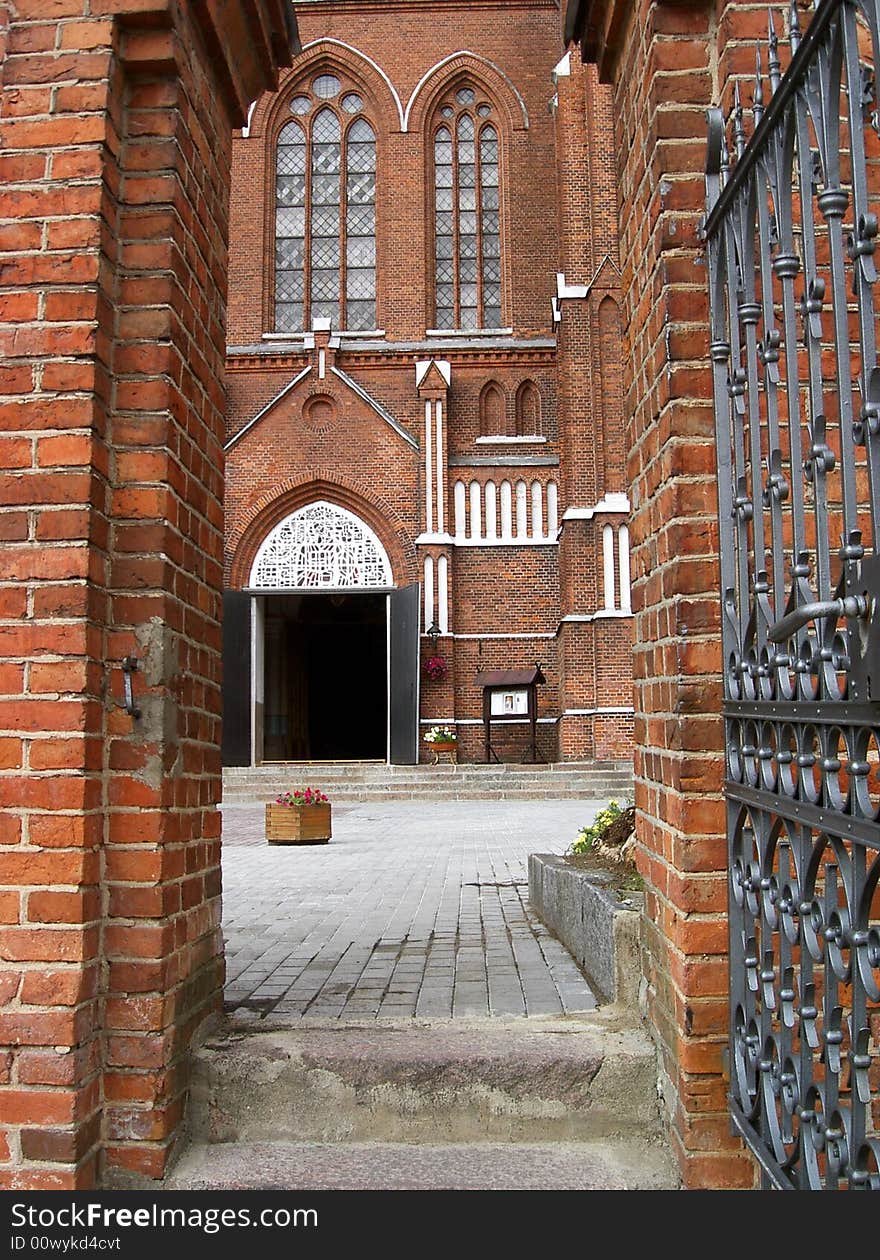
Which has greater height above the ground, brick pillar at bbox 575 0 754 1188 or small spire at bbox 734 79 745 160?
small spire at bbox 734 79 745 160

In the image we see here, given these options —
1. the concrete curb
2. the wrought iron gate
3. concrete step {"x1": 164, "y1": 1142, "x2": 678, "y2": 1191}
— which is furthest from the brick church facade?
the wrought iron gate

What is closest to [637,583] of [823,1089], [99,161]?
[823,1089]

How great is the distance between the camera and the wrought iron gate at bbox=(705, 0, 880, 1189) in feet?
5.06

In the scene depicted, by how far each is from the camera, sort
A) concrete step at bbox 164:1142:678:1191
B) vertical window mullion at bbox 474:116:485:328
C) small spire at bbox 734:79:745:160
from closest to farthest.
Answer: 1. small spire at bbox 734:79:745:160
2. concrete step at bbox 164:1142:678:1191
3. vertical window mullion at bbox 474:116:485:328

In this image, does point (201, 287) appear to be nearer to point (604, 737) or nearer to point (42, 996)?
point (42, 996)

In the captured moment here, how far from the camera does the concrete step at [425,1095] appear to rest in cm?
264

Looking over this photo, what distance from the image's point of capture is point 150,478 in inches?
101

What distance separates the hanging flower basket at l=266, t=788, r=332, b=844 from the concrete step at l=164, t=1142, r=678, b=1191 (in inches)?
274

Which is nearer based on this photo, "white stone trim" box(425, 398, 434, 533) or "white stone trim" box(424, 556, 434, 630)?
"white stone trim" box(424, 556, 434, 630)

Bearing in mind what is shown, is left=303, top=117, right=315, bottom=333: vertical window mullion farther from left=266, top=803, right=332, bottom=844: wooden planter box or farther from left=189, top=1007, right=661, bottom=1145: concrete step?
left=189, top=1007, right=661, bottom=1145: concrete step

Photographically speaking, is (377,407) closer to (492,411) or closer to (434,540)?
(492,411)

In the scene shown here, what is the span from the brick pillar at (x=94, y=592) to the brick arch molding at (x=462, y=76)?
72.1 ft

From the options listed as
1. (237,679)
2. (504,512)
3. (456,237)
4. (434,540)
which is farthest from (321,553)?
(456,237)

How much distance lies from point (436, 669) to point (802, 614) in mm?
18137
